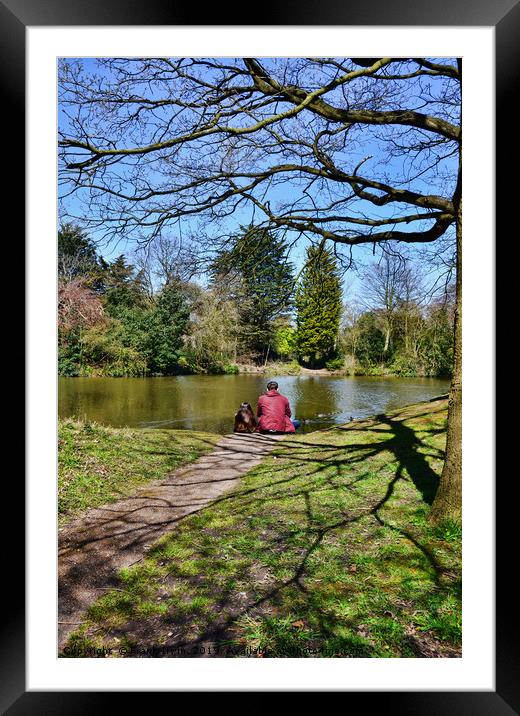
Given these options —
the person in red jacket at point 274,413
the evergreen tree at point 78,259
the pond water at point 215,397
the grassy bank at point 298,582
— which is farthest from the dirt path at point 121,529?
the evergreen tree at point 78,259

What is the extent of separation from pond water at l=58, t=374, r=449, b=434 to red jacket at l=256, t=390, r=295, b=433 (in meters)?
0.08

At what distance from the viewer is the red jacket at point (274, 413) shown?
3441mm

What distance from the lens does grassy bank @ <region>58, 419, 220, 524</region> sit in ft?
8.71

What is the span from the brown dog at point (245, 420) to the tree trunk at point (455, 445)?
6.41 feet

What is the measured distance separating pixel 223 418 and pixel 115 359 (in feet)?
4.03

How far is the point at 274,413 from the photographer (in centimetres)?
362

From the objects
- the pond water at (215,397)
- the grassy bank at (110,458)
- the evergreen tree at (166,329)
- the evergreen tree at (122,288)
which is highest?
the evergreen tree at (122,288)

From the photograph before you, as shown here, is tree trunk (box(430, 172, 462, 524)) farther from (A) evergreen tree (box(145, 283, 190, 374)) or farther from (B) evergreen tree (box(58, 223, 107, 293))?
(B) evergreen tree (box(58, 223, 107, 293))

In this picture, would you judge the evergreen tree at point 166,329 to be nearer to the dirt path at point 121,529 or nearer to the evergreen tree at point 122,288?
the evergreen tree at point 122,288
